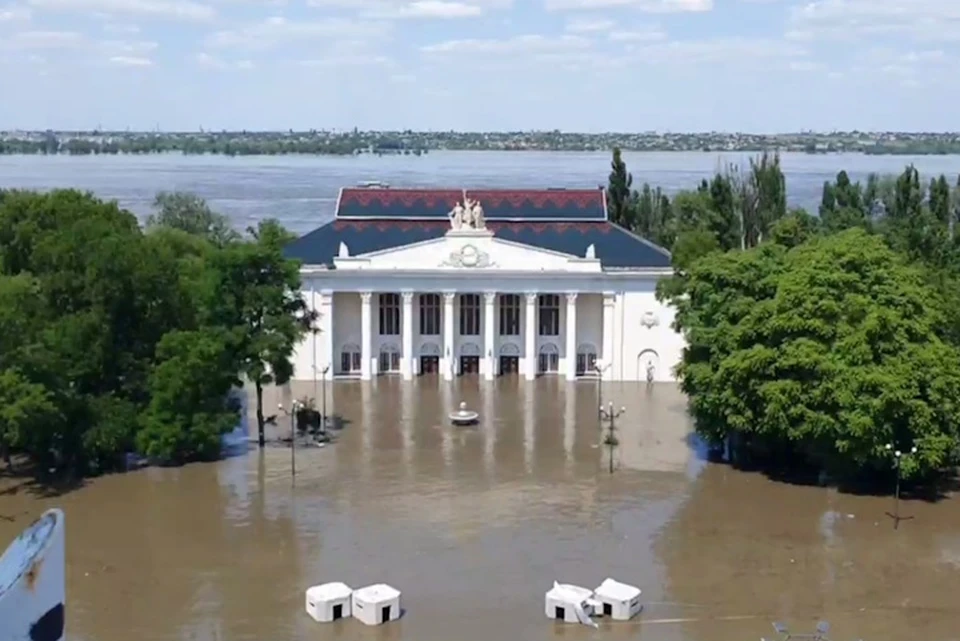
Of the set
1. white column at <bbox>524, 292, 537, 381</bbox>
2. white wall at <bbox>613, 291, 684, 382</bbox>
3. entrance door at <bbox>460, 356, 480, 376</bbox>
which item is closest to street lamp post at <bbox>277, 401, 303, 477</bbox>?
entrance door at <bbox>460, 356, 480, 376</bbox>

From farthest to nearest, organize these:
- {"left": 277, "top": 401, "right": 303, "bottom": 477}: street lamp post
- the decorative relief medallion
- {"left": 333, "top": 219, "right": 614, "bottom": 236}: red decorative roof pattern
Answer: {"left": 333, "top": 219, "right": 614, "bottom": 236}: red decorative roof pattern
the decorative relief medallion
{"left": 277, "top": 401, "right": 303, "bottom": 477}: street lamp post

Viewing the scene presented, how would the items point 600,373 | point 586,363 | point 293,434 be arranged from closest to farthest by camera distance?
point 293,434, point 600,373, point 586,363

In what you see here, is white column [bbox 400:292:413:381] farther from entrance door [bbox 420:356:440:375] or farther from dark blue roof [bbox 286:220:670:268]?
dark blue roof [bbox 286:220:670:268]

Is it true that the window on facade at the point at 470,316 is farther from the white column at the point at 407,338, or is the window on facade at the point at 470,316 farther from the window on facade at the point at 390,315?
the window on facade at the point at 390,315

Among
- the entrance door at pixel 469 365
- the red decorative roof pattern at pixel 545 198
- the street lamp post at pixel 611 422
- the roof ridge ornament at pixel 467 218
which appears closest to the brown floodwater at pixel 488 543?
the street lamp post at pixel 611 422

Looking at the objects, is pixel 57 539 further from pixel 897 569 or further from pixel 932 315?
pixel 932 315

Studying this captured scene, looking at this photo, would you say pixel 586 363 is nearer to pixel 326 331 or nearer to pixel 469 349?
pixel 469 349

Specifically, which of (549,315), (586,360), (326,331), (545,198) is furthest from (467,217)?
(586,360)
